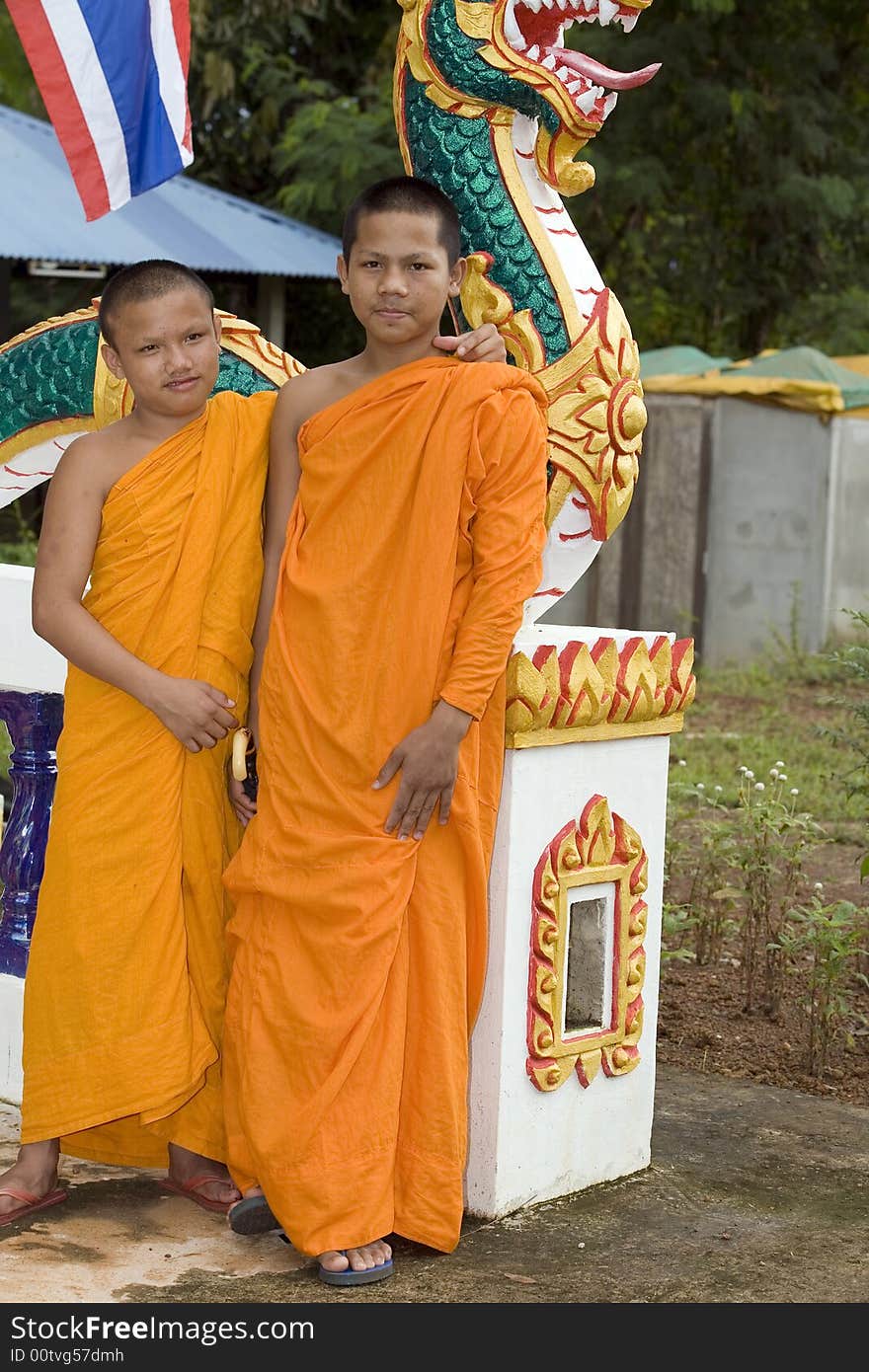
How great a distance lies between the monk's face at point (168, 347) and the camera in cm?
328

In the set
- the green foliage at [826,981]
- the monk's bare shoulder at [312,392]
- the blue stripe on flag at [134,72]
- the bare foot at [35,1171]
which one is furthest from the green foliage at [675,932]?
the blue stripe on flag at [134,72]

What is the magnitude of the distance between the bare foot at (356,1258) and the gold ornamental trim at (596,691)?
3.04 ft

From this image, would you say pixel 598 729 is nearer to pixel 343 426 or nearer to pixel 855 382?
pixel 343 426

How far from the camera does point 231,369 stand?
12.6ft

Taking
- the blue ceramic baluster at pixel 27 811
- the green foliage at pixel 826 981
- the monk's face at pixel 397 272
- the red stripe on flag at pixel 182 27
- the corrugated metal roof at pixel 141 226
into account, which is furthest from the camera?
the corrugated metal roof at pixel 141 226

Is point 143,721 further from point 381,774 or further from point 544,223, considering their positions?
point 544,223

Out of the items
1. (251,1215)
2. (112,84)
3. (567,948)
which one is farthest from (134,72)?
(251,1215)

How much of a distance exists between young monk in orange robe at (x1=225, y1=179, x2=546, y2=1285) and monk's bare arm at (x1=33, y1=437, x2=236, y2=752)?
0.40ft

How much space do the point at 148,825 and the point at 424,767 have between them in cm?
55

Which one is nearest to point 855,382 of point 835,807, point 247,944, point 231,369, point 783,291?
point 783,291

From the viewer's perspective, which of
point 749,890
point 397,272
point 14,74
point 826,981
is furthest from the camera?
point 14,74

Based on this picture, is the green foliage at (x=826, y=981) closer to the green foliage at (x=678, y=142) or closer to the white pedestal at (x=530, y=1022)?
the white pedestal at (x=530, y=1022)

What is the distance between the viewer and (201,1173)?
11.4 ft
